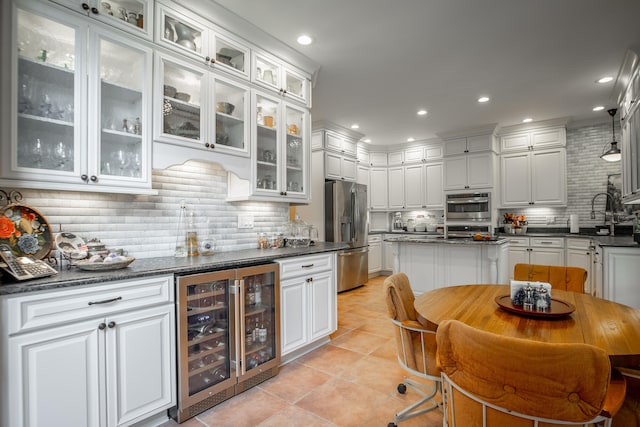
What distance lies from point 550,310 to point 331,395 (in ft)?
4.86

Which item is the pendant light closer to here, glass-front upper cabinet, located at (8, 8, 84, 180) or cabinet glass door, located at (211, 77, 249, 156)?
cabinet glass door, located at (211, 77, 249, 156)

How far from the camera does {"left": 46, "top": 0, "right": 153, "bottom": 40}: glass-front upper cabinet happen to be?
1836 millimetres

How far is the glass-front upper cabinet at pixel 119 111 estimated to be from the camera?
1.88m

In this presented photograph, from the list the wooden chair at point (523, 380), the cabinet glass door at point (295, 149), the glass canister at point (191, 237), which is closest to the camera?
the wooden chair at point (523, 380)

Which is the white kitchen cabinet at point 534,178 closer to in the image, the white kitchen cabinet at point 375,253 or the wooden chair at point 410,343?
the white kitchen cabinet at point 375,253

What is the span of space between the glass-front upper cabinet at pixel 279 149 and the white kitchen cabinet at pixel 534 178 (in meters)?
4.36

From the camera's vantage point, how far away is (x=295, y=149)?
10.6 ft

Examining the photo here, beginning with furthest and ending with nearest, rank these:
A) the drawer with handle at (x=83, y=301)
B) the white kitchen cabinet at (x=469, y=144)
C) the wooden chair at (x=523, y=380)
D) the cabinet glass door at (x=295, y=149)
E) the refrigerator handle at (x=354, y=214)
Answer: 1. the white kitchen cabinet at (x=469, y=144)
2. the refrigerator handle at (x=354, y=214)
3. the cabinet glass door at (x=295, y=149)
4. the drawer with handle at (x=83, y=301)
5. the wooden chair at (x=523, y=380)

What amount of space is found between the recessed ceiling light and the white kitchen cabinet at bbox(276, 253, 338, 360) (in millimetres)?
1973

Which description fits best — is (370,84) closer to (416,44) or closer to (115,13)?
(416,44)

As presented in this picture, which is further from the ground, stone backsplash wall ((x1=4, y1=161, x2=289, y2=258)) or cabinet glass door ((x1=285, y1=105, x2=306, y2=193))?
cabinet glass door ((x1=285, y1=105, x2=306, y2=193))

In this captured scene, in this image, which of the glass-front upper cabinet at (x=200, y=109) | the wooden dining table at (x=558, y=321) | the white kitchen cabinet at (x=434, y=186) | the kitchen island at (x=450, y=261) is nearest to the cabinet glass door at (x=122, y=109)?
the glass-front upper cabinet at (x=200, y=109)

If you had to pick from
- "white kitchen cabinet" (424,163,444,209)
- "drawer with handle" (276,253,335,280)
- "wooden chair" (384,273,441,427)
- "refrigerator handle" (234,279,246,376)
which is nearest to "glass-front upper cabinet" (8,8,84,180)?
"refrigerator handle" (234,279,246,376)

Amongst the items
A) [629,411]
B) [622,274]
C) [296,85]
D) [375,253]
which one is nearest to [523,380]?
[629,411]
